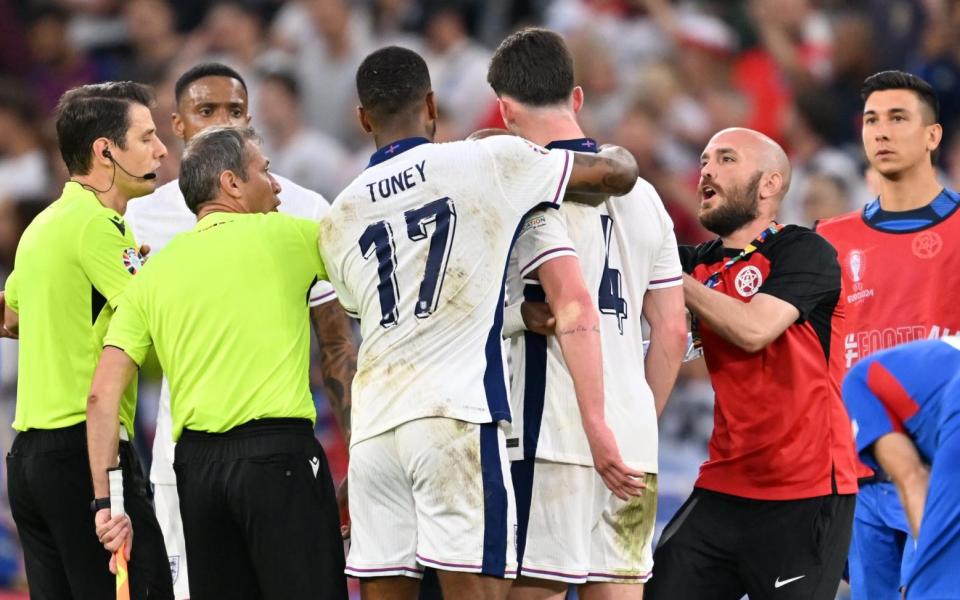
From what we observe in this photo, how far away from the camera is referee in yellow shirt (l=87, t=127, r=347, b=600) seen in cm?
493

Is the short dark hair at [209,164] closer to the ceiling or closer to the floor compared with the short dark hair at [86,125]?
closer to the floor

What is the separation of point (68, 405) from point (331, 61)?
8.29m

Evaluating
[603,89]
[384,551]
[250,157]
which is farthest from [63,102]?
[603,89]

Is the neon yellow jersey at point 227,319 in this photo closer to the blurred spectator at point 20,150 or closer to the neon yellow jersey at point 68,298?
the neon yellow jersey at point 68,298

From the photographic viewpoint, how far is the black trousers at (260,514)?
16.1 ft

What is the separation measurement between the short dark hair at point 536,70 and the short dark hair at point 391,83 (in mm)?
323

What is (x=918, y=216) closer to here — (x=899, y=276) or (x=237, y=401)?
(x=899, y=276)

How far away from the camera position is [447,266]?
4.80m

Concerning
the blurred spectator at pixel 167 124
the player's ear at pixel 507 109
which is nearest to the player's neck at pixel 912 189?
the player's ear at pixel 507 109

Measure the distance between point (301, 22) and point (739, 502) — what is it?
9074 mm

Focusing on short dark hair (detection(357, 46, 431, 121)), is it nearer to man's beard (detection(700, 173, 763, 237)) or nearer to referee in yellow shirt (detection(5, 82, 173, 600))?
referee in yellow shirt (detection(5, 82, 173, 600))

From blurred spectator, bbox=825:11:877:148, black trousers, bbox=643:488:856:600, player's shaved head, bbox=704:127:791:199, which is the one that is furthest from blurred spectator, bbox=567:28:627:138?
black trousers, bbox=643:488:856:600

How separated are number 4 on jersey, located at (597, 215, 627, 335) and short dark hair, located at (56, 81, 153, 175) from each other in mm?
2085

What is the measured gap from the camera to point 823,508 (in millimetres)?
5711
